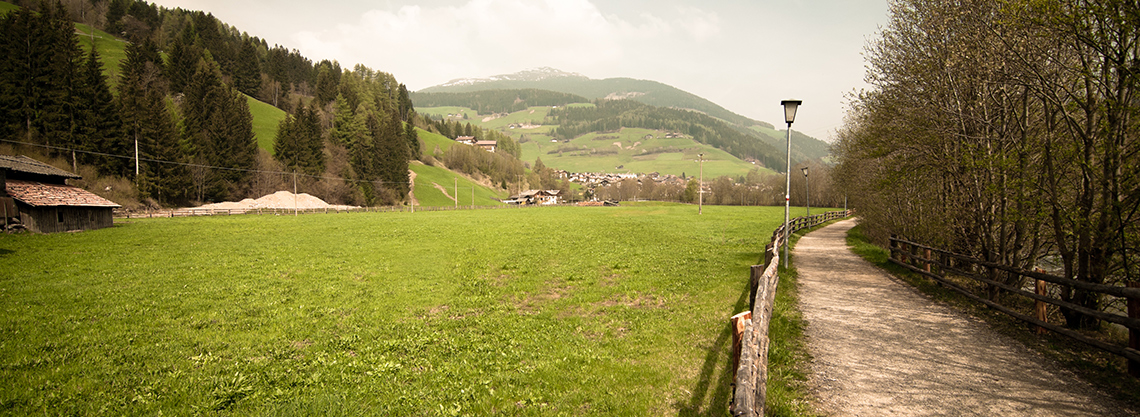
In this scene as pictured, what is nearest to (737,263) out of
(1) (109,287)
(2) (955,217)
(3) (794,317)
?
(2) (955,217)

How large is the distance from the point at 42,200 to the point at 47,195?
3.72 feet

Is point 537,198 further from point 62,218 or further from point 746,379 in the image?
point 746,379

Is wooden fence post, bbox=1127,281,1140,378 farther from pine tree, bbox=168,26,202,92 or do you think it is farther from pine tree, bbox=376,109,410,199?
pine tree, bbox=168,26,202,92

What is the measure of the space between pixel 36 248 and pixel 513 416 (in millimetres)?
32342

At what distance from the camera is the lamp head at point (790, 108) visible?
16031mm

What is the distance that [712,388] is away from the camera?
277 inches

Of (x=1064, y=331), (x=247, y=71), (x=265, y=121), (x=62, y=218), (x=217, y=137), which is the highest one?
(x=247, y=71)

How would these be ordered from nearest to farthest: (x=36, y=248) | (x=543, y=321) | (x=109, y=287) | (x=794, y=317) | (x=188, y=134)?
(x=794, y=317)
(x=543, y=321)
(x=109, y=287)
(x=36, y=248)
(x=188, y=134)

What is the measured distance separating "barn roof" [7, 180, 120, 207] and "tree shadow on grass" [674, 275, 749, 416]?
143 feet

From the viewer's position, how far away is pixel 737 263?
20.6 m

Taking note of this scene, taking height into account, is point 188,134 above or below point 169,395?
above

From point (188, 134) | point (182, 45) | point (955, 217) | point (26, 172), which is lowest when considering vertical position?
point (955, 217)

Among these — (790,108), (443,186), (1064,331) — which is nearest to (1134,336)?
(1064,331)

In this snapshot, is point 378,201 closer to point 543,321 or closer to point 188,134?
point 188,134
